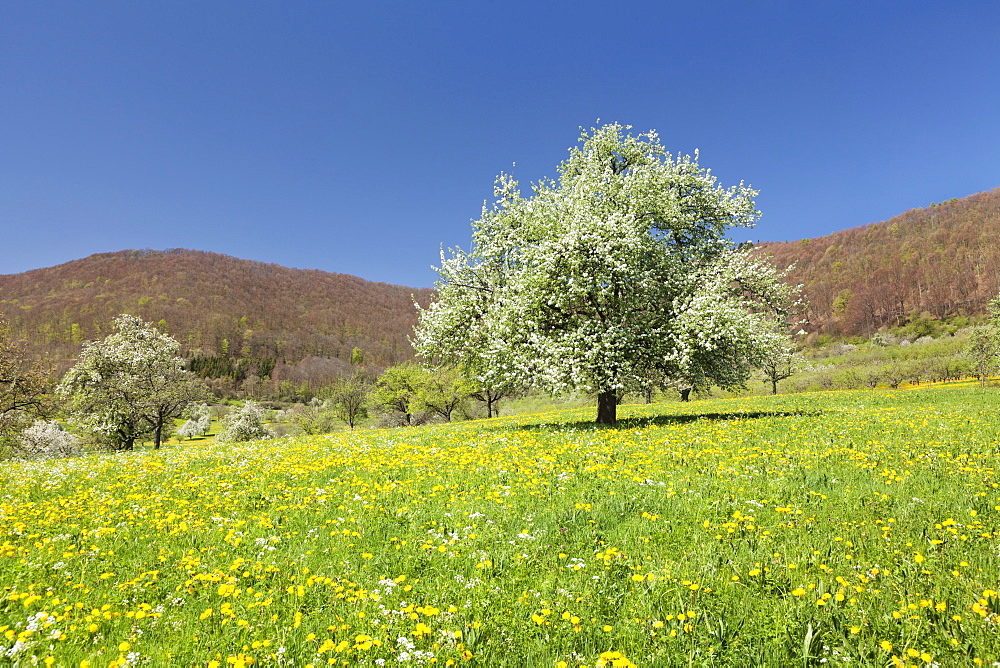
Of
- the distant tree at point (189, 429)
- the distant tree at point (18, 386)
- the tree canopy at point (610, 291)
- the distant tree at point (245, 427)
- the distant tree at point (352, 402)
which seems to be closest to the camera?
the tree canopy at point (610, 291)

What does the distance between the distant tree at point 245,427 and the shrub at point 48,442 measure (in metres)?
19.2

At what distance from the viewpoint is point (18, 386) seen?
31.0m

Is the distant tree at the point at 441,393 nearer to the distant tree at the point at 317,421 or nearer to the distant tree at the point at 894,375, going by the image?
the distant tree at the point at 317,421

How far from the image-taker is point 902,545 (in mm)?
6574

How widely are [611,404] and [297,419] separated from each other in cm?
7466

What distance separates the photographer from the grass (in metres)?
4.69

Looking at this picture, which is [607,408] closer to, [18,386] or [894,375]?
[18,386]

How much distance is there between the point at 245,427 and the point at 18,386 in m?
40.0

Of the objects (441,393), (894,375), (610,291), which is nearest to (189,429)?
(441,393)

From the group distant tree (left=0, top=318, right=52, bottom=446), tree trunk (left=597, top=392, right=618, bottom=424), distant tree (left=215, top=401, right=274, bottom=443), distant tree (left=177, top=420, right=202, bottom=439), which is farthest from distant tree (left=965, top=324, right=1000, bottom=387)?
distant tree (left=177, top=420, right=202, bottom=439)

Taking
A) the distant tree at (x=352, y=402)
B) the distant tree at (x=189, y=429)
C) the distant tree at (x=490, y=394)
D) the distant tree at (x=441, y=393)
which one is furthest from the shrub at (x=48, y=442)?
the distant tree at (x=490, y=394)

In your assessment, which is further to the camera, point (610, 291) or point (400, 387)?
point (400, 387)

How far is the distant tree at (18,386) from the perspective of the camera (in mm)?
30672

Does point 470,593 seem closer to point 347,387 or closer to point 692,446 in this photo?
Result: point 692,446
